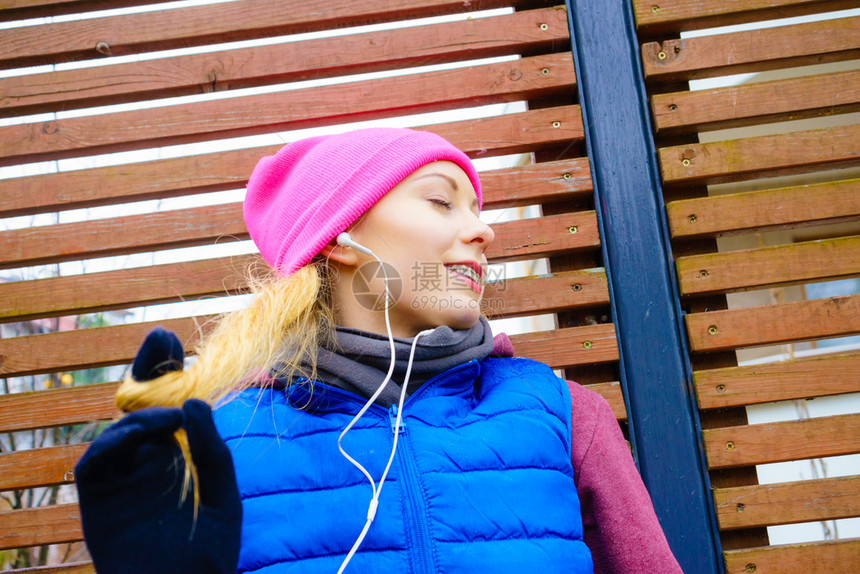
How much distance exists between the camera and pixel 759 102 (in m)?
2.02

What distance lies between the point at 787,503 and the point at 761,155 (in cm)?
111

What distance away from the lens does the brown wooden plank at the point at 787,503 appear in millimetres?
1824

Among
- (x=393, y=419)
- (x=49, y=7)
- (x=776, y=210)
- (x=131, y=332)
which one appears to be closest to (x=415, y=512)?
(x=393, y=419)

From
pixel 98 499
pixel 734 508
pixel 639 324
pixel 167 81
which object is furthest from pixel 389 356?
pixel 167 81

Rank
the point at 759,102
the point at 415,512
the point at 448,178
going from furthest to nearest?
the point at 759,102
the point at 448,178
the point at 415,512

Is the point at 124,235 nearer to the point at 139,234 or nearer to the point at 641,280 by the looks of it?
the point at 139,234

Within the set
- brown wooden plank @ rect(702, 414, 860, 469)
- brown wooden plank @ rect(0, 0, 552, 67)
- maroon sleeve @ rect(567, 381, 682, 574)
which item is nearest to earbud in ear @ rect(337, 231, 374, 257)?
maroon sleeve @ rect(567, 381, 682, 574)

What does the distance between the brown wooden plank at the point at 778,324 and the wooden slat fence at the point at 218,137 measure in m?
0.30

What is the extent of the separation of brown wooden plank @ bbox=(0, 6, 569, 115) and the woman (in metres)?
0.46

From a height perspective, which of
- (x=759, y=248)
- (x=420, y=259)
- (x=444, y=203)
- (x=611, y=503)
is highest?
(x=444, y=203)

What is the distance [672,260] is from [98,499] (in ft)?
5.66

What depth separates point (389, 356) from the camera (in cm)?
147

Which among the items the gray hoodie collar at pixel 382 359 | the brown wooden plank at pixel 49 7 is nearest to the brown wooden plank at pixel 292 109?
the brown wooden plank at pixel 49 7

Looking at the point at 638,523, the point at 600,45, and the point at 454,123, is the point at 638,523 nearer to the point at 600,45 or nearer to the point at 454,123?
the point at 454,123
